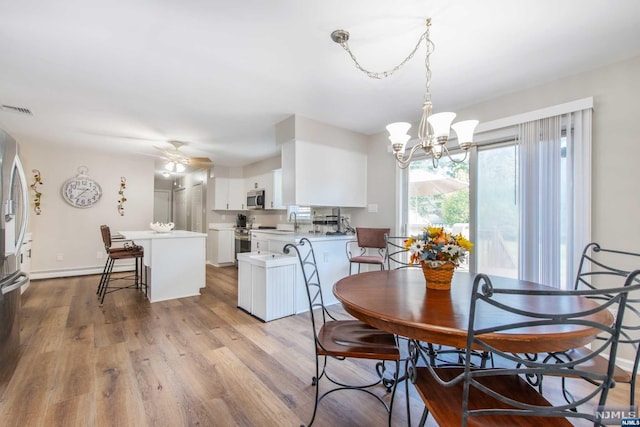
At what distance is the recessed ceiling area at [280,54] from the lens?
1707 millimetres

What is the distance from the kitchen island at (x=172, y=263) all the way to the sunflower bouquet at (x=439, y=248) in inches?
133

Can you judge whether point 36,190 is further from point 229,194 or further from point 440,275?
point 440,275

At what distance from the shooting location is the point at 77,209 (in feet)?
17.2

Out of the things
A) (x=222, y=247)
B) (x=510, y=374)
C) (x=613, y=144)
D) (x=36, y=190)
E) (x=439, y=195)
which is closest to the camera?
(x=510, y=374)

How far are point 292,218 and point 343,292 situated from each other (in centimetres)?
385

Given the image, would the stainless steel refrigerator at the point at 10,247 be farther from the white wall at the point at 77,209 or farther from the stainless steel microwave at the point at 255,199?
the stainless steel microwave at the point at 255,199

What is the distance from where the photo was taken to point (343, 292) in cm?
154

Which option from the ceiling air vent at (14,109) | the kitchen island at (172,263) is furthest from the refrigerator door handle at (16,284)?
the ceiling air vent at (14,109)

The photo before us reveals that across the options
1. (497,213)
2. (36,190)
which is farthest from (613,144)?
(36,190)

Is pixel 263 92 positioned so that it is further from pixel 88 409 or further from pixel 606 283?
pixel 606 283

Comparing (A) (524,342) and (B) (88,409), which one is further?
(B) (88,409)

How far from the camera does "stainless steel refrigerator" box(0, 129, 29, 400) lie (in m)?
1.98

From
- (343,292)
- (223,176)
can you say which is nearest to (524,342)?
(343,292)

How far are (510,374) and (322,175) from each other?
303 centimetres
